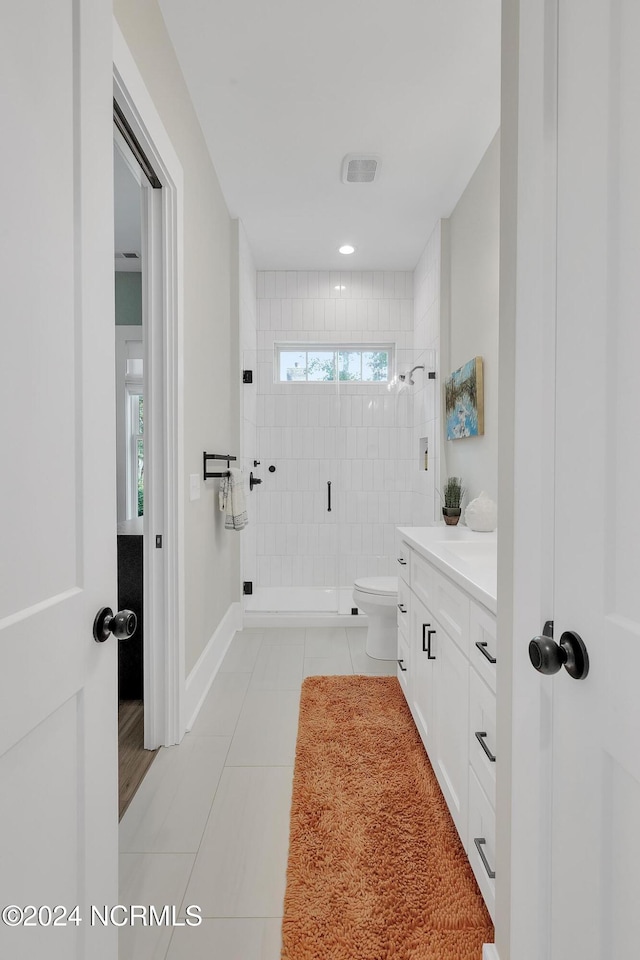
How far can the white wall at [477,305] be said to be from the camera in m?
2.76

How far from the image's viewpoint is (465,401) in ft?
10.2

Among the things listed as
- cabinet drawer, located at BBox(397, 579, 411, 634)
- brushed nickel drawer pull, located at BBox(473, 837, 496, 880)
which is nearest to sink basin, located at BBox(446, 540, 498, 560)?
cabinet drawer, located at BBox(397, 579, 411, 634)

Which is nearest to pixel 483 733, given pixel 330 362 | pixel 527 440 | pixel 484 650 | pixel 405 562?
pixel 484 650

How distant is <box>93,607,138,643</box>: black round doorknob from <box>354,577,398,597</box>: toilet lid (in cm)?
229

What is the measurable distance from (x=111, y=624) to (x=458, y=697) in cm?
106

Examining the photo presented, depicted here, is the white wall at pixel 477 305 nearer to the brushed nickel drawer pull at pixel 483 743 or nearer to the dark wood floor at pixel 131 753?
the brushed nickel drawer pull at pixel 483 743

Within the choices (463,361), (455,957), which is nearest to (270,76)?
(463,361)

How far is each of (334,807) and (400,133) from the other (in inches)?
118

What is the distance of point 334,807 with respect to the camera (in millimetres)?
1795

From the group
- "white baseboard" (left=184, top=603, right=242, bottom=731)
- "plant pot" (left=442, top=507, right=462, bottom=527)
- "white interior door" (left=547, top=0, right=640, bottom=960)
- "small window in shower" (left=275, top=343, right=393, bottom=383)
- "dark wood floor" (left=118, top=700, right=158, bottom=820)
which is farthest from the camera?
"small window in shower" (left=275, top=343, right=393, bottom=383)

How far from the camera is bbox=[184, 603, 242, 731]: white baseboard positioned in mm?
2395

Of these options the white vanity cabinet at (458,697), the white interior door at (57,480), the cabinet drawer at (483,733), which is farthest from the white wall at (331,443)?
the white interior door at (57,480)

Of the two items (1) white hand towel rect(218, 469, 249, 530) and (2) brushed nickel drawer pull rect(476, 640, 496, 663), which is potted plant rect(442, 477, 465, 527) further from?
(2) brushed nickel drawer pull rect(476, 640, 496, 663)

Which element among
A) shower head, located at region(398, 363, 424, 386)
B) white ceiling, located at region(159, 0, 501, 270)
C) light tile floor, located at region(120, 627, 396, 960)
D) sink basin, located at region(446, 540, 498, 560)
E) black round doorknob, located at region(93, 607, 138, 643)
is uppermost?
white ceiling, located at region(159, 0, 501, 270)
